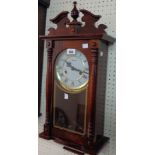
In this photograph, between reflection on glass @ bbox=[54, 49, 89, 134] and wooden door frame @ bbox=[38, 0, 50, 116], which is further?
wooden door frame @ bbox=[38, 0, 50, 116]

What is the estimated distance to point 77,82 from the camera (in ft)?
3.71

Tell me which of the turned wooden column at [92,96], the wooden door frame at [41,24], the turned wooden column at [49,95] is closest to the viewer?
the turned wooden column at [92,96]

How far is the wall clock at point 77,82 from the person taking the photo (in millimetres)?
1054

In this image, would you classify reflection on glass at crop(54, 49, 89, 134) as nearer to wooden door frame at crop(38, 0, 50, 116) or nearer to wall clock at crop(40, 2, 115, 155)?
wall clock at crop(40, 2, 115, 155)

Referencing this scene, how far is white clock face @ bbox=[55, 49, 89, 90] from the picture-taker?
3.59 feet

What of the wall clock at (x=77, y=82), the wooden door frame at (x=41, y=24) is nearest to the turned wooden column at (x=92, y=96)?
A: the wall clock at (x=77, y=82)

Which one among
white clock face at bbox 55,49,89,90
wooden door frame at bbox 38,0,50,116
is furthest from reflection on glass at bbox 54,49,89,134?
wooden door frame at bbox 38,0,50,116

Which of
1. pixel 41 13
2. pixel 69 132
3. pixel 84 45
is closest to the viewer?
pixel 84 45

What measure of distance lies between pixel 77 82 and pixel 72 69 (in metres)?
0.09

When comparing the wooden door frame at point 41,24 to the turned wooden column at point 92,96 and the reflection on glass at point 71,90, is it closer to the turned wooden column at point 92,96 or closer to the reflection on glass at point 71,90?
the reflection on glass at point 71,90
